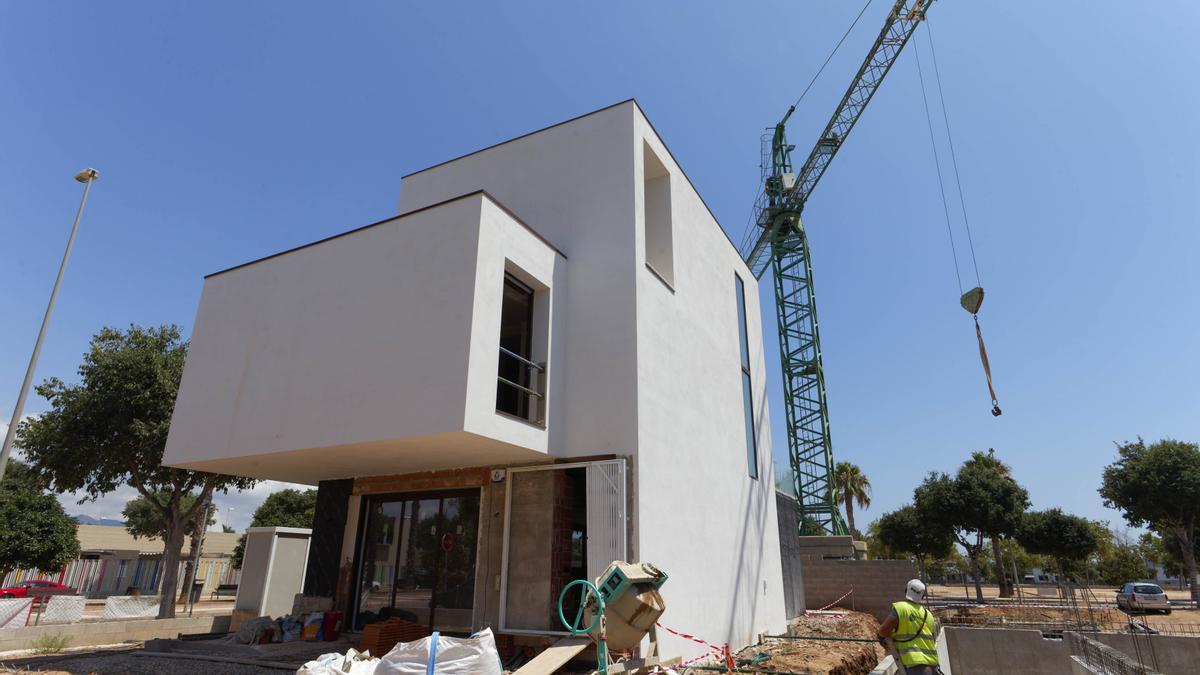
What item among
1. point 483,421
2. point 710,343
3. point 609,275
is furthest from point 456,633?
point 710,343

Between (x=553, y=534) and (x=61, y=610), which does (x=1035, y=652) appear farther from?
(x=61, y=610)

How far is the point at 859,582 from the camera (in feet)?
69.5

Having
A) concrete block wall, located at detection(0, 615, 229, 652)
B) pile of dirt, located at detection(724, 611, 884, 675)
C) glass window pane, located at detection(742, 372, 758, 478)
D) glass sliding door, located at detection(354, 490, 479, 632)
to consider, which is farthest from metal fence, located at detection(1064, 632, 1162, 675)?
concrete block wall, located at detection(0, 615, 229, 652)

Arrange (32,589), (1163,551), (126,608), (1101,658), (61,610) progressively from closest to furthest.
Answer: (1101,658) < (61,610) < (126,608) < (32,589) < (1163,551)

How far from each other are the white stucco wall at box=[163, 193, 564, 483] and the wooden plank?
268 centimetres

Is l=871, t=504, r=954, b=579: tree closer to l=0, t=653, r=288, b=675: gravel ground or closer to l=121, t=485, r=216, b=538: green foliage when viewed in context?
l=0, t=653, r=288, b=675: gravel ground

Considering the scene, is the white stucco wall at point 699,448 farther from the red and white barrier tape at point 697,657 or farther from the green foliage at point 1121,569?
the green foliage at point 1121,569

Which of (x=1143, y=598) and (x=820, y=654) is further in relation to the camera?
(x=1143, y=598)

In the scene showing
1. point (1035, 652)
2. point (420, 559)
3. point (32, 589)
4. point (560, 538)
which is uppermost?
point (560, 538)

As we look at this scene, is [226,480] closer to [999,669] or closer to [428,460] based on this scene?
[428,460]

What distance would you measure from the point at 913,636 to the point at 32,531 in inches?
1206

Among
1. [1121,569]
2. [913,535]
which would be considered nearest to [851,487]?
[913,535]

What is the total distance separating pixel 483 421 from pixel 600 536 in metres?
2.43

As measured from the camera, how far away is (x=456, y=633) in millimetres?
9875
